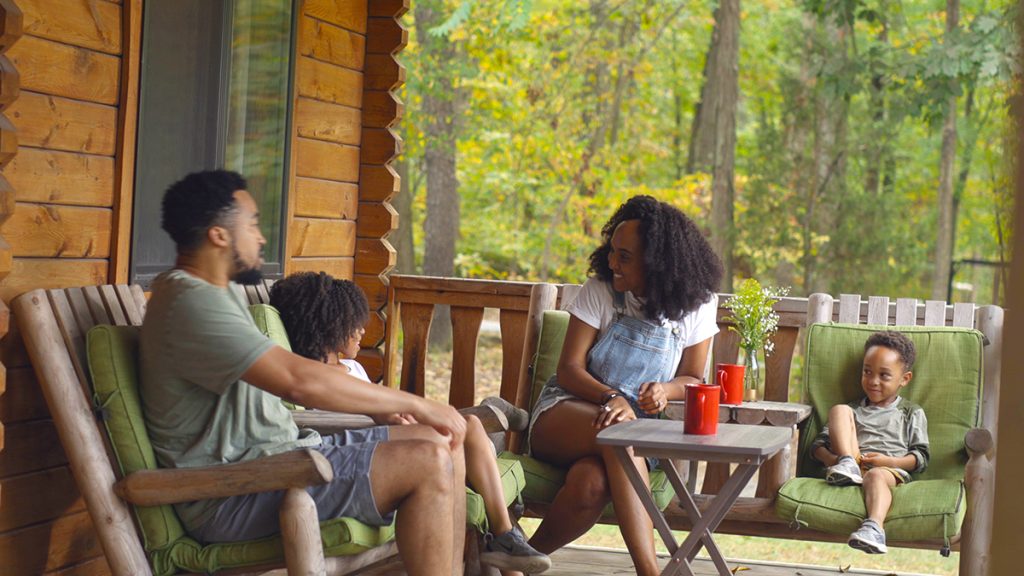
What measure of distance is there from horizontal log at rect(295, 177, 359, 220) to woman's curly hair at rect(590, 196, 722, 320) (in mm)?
1541

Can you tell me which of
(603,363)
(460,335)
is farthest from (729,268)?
(603,363)

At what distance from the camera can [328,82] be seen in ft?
17.0

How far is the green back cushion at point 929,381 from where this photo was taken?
430cm

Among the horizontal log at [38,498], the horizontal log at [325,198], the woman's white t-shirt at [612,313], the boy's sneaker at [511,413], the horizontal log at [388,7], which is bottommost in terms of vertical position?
the horizontal log at [38,498]

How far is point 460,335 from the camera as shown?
525 cm

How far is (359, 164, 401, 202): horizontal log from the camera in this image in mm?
5465

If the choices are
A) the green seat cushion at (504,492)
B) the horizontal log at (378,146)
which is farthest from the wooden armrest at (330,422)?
the horizontal log at (378,146)

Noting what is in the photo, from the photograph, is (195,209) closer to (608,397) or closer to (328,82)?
(608,397)

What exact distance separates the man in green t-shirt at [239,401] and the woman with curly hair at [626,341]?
2.76 feet

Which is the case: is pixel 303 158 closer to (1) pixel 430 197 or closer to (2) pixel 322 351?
(2) pixel 322 351

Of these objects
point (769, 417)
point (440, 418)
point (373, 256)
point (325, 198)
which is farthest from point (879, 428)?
point (325, 198)

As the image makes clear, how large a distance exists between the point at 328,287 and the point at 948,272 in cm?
1102

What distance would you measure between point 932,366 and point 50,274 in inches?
119

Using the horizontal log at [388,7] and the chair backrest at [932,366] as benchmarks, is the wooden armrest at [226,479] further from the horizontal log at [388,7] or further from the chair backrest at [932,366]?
the horizontal log at [388,7]
